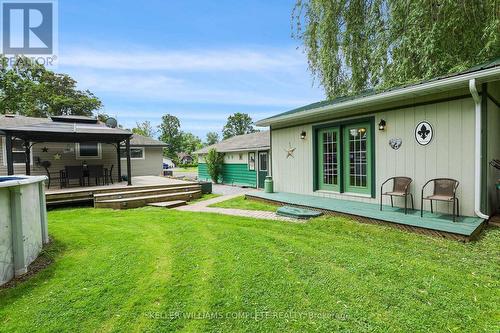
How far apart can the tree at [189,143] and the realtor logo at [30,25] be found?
1753 inches

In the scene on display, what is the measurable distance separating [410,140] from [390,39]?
4.64 metres

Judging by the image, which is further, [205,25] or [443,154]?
[205,25]

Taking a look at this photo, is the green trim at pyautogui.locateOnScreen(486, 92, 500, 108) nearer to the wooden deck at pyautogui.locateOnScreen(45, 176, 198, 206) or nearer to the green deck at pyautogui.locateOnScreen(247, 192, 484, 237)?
the green deck at pyautogui.locateOnScreen(247, 192, 484, 237)

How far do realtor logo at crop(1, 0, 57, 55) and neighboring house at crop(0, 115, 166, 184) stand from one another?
2904 millimetres

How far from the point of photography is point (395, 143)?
5.58 m

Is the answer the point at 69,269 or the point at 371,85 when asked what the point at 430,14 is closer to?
the point at 371,85

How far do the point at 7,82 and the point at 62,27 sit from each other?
1942 cm

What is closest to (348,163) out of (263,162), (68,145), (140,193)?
(263,162)

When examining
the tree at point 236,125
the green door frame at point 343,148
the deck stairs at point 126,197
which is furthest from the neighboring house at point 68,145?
the tree at point 236,125

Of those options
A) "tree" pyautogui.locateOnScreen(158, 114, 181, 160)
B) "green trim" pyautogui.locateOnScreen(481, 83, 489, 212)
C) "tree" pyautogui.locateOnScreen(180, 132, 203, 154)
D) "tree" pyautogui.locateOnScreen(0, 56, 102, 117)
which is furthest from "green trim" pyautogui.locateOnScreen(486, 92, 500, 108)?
"tree" pyautogui.locateOnScreen(158, 114, 181, 160)

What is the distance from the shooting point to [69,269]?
313 centimetres

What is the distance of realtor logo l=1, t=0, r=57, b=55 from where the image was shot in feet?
26.2

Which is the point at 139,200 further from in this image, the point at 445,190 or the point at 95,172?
the point at 445,190

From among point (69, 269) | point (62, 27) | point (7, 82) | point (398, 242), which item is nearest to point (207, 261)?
point (69, 269)
